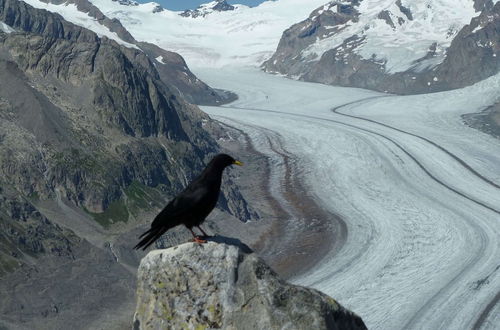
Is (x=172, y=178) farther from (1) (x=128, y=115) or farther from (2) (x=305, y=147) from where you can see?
(2) (x=305, y=147)

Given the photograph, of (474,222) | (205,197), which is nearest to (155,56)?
(474,222)

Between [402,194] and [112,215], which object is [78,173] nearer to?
[112,215]

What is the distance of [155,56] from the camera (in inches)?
5340

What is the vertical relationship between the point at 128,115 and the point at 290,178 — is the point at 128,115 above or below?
above

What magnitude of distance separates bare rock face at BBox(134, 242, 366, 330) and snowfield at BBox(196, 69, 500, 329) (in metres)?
23.9

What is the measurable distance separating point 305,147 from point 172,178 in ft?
65.3

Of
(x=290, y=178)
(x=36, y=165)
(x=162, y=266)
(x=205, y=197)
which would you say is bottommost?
(x=290, y=178)

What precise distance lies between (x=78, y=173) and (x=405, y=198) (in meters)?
22.2

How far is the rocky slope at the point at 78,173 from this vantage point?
103ft

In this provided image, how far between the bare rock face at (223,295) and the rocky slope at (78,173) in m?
20.7

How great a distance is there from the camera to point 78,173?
4153cm

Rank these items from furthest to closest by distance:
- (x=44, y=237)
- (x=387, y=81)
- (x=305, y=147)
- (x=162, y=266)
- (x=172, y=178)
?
(x=387, y=81) → (x=305, y=147) → (x=172, y=178) → (x=44, y=237) → (x=162, y=266)

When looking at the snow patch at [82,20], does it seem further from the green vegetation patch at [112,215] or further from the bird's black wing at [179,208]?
the bird's black wing at [179,208]

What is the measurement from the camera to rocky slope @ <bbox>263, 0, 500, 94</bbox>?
484 ft
